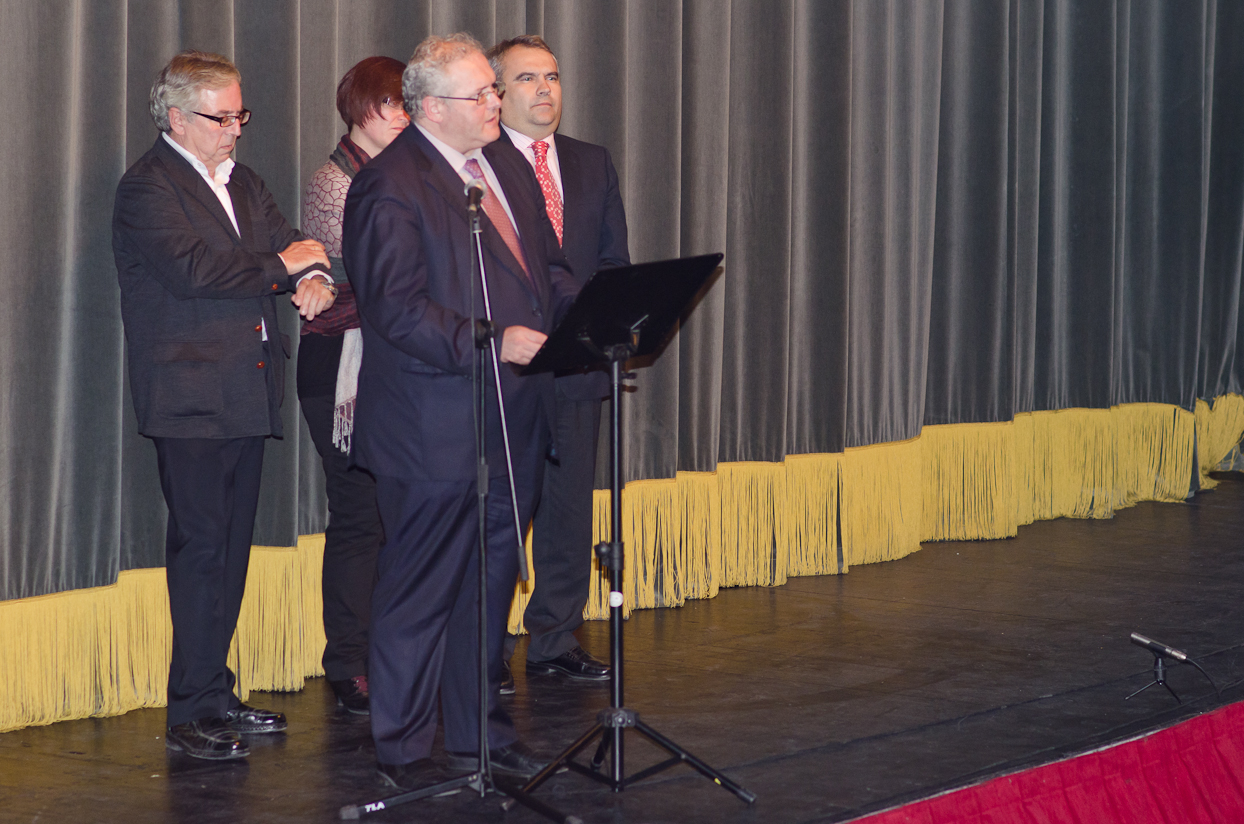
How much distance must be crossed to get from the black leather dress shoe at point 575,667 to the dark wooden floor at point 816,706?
0.07 meters

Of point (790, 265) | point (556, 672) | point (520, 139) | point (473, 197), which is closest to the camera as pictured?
point (473, 197)

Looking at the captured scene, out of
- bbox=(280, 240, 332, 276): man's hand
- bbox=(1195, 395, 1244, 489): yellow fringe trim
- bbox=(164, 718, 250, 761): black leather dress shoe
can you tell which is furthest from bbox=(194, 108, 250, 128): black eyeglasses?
bbox=(1195, 395, 1244, 489): yellow fringe trim

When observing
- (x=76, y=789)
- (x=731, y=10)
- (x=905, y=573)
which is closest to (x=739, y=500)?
(x=905, y=573)

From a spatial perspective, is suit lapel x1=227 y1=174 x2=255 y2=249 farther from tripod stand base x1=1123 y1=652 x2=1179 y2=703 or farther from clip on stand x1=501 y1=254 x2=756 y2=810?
tripod stand base x1=1123 y1=652 x2=1179 y2=703

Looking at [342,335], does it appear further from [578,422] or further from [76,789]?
[76,789]

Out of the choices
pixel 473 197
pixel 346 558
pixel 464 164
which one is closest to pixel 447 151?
pixel 464 164

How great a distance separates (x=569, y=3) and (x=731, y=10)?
2.36 ft

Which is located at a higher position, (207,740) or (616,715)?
(616,715)

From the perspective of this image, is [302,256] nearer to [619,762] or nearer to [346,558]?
[346,558]

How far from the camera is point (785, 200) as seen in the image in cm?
469

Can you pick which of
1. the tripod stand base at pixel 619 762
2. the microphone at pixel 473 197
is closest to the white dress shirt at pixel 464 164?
the microphone at pixel 473 197

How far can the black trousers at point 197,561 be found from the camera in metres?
2.96

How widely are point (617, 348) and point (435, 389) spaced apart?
0.36m

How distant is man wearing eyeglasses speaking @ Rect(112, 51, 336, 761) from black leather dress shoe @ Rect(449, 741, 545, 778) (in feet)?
1.74
